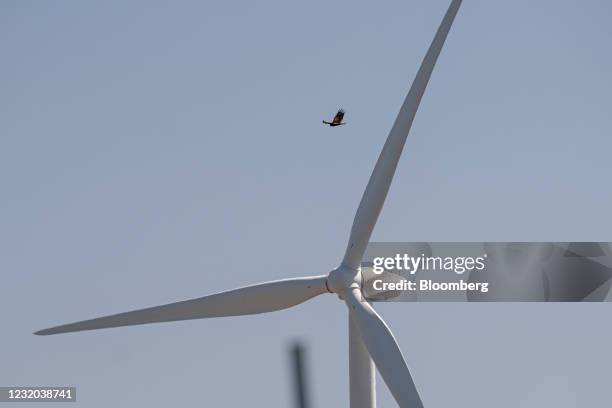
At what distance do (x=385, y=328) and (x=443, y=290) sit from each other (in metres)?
7.77

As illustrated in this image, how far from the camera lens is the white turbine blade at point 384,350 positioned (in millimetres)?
66125

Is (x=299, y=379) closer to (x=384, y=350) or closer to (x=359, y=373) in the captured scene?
(x=359, y=373)

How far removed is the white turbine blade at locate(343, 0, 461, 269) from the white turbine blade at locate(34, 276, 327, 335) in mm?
2297

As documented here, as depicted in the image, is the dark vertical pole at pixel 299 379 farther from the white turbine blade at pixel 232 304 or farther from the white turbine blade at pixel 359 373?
the white turbine blade at pixel 359 373

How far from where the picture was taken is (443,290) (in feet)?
250

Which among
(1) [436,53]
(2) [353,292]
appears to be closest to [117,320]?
(2) [353,292]

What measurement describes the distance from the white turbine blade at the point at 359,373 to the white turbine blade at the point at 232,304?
6.52 ft

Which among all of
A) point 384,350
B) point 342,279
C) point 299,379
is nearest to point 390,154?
point 342,279

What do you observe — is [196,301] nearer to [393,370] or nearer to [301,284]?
[301,284]

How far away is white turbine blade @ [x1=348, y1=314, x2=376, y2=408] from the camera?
232 feet

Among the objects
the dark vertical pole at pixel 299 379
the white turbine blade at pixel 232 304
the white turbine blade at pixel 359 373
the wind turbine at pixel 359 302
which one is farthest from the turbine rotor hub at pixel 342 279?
the dark vertical pole at pixel 299 379

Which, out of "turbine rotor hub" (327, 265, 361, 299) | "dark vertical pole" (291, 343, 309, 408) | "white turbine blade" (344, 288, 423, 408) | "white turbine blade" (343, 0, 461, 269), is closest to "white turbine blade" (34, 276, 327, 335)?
"turbine rotor hub" (327, 265, 361, 299)
